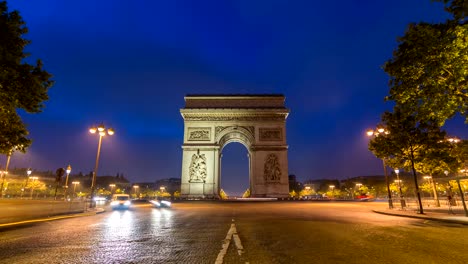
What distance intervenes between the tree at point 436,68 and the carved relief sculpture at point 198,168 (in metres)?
28.6

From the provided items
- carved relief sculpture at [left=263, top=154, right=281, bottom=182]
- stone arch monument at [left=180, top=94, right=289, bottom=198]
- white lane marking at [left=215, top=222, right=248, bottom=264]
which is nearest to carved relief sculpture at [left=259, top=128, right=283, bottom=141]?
stone arch monument at [left=180, top=94, right=289, bottom=198]

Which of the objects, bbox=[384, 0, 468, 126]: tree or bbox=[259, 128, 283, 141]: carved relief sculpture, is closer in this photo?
bbox=[384, 0, 468, 126]: tree

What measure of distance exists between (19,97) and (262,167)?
99.3ft

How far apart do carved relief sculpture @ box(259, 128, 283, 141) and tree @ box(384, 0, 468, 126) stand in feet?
88.4

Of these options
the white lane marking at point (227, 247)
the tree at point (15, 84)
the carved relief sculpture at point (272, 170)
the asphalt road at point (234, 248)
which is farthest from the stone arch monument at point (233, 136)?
the white lane marking at point (227, 247)

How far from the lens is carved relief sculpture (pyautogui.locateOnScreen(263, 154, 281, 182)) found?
122 feet

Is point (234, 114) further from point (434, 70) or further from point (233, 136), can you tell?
point (434, 70)

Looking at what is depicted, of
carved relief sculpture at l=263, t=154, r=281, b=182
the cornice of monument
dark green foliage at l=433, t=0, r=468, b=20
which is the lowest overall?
carved relief sculpture at l=263, t=154, r=281, b=182

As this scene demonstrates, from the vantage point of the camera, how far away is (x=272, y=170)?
37281 millimetres

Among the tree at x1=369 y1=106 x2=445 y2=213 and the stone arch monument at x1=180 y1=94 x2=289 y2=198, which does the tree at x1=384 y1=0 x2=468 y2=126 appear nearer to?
the tree at x1=369 y1=106 x2=445 y2=213

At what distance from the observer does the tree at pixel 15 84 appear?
10070 millimetres

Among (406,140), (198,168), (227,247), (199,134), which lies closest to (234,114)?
(199,134)

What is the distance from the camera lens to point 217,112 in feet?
129

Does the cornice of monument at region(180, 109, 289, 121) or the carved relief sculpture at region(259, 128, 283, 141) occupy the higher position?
the cornice of monument at region(180, 109, 289, 121)
